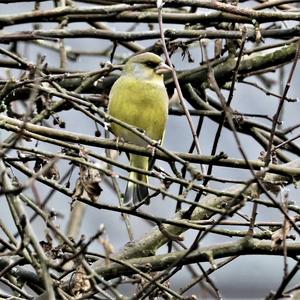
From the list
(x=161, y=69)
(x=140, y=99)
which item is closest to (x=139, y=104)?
(x=140, y=99)

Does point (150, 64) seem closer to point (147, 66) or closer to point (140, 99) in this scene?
point (147, 66)

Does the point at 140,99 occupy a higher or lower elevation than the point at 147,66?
lower

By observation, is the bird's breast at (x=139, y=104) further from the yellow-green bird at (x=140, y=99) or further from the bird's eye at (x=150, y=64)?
the bird's eye at (x=150, y=64)

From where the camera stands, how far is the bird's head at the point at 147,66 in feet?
17.5

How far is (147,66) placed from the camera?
17.7 feet

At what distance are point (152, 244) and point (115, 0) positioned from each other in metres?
1.23

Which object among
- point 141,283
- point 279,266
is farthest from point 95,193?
point 279,266

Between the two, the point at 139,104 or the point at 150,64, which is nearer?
the point at 139,104

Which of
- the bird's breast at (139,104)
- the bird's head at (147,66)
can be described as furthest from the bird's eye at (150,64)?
the bird's breast at (139,104)

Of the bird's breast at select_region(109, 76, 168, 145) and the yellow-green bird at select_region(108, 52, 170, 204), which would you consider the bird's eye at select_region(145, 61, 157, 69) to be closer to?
the yellow-green bird at select_region(108, 52, 170, 204)

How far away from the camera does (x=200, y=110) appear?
5.26m

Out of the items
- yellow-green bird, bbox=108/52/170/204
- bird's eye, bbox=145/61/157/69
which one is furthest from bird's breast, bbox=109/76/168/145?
bird's eye, bbox=145/61/157/69

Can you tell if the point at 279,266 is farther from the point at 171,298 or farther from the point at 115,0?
the point at 171,298

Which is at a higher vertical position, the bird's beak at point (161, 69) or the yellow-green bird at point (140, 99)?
the bird's beak at point (161, 69)
